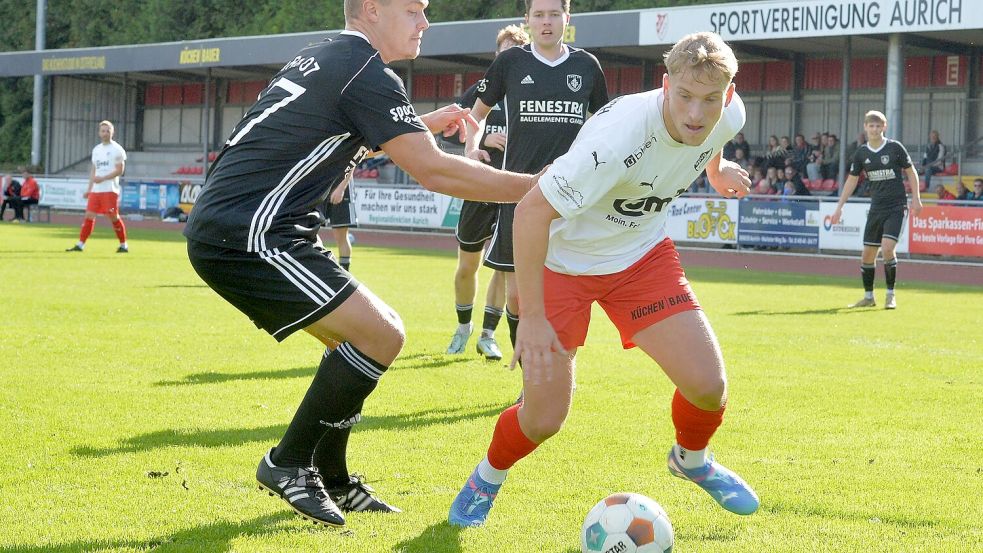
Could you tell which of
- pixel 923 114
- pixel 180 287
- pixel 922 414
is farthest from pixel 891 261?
pixel 923 114

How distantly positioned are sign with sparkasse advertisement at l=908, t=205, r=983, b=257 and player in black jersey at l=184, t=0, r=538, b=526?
58.3 feet

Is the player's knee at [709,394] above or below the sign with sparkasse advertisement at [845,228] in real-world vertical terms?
below

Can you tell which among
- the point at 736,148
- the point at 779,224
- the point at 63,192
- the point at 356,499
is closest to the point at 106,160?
the point at 779,224

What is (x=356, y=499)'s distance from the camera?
4.53m

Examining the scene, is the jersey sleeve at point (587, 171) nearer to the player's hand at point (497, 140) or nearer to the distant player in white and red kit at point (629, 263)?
the distant player in white and red kit at point (629, 263)

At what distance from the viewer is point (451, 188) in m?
4.09

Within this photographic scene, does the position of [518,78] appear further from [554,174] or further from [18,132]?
[18,132]

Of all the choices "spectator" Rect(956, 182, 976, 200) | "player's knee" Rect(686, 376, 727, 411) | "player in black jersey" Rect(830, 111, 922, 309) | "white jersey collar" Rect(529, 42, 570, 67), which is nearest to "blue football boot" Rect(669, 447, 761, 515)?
"player's knee" Rect(686, 376, 727, 411)

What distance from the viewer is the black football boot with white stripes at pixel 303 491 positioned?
423 centimetres

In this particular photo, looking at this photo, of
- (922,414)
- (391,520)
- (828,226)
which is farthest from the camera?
(828,226)

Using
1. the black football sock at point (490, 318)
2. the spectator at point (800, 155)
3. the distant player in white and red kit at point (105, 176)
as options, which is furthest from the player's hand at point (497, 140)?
the spectator at point (800, 155)

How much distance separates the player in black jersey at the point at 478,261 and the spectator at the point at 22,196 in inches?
1082

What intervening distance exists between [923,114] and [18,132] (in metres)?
40.9

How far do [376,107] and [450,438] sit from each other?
7.78ft
